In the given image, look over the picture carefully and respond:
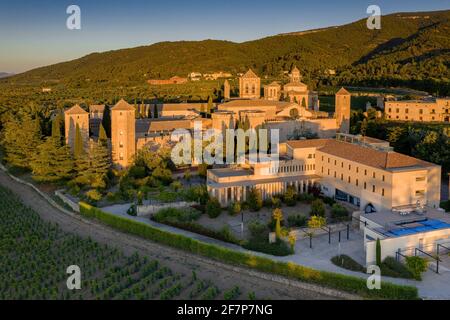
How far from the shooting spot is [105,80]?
372ft

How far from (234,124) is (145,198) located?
13.0m

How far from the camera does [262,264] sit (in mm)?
19281

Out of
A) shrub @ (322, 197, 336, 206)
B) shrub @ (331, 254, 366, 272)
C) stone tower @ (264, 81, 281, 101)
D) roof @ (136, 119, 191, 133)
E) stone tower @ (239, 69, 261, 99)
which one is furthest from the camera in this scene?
stone tower @ (239, 69, 261, 99)

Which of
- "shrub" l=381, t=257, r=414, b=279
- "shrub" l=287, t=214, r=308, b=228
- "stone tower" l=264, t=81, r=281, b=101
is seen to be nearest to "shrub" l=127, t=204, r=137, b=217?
"shrub" l=287, t=214, r=308, b=228

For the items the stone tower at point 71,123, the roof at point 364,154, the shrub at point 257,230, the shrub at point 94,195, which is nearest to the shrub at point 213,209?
the shrub at point 257,230

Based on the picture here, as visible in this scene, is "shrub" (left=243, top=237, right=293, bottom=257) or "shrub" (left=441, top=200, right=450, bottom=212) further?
"shrub" (left=441, top=200, right=450, bottom=212)

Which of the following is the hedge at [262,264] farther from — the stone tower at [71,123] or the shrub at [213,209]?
the stone tower at [71,123]

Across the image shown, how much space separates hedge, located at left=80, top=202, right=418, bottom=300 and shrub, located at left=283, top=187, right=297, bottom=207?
742 centimetres

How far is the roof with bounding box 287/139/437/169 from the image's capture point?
2497 centimetres

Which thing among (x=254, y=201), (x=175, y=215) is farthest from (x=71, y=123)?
(x=254, y=201)

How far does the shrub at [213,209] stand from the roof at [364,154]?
6865mm

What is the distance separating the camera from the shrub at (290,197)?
88.4ft

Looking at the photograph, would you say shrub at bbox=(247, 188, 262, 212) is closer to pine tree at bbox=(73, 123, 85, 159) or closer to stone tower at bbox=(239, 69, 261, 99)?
pine tree at bbox=(73, 123, 85, 159)

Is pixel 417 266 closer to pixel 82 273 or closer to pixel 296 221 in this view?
pixel 296 221
